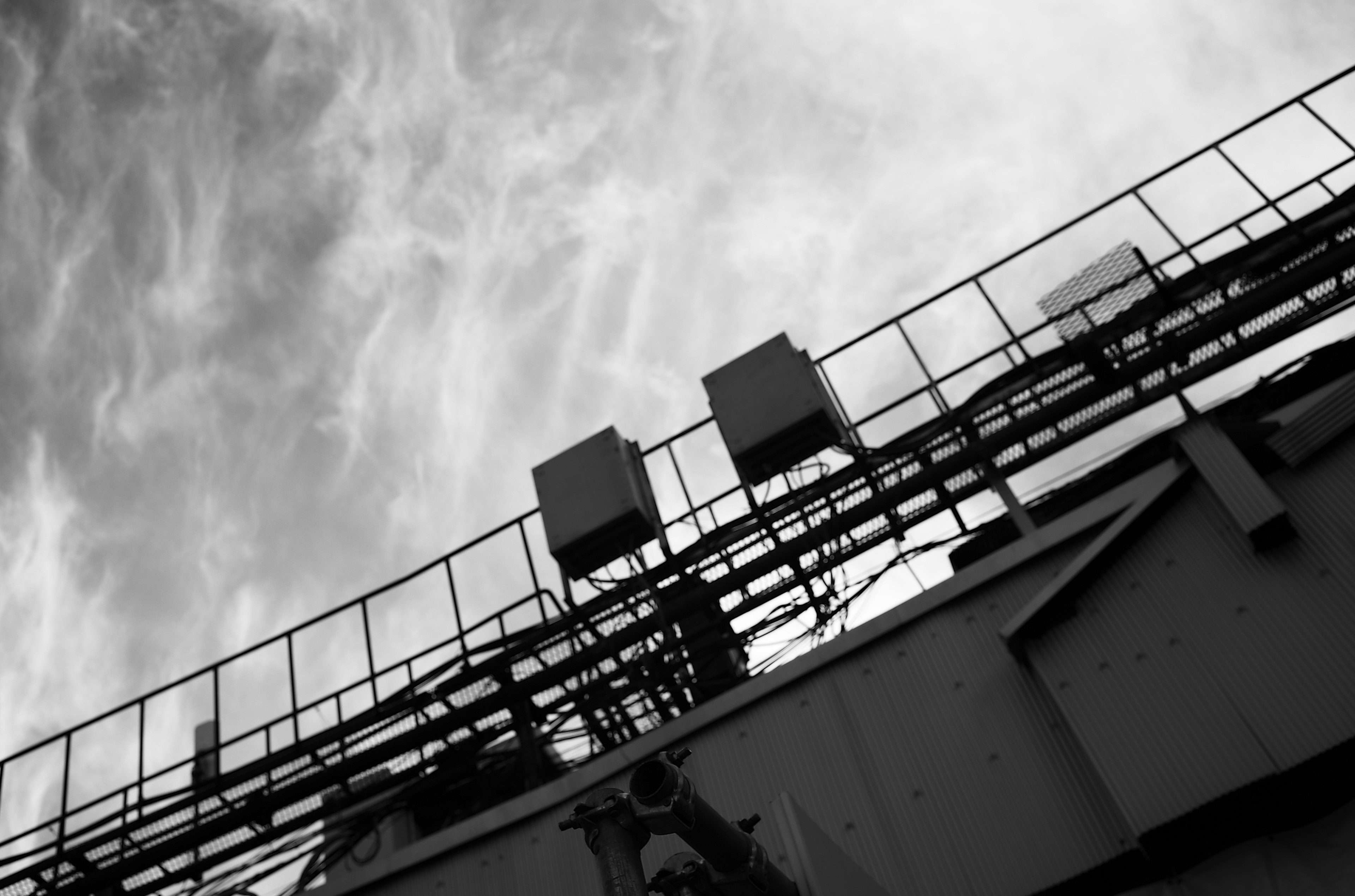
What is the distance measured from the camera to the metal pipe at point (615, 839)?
520 centimetres

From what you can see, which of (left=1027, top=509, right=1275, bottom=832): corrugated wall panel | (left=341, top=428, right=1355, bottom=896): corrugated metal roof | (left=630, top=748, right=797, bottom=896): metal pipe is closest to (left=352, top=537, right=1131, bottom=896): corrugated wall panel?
(left=341, top=428, right=1355, bottom=896): corrugated metal roof

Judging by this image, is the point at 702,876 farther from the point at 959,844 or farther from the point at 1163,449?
the point at 1163,449

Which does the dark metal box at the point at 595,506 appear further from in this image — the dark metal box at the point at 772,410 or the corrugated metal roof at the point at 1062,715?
the corrugated metal roof at the point at 1062,715

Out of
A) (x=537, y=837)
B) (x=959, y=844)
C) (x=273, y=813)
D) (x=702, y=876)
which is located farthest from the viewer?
(x=273, y=813)

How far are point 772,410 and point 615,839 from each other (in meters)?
6.95

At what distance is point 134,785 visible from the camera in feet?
42.1

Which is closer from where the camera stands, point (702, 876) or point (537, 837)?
point (702, 876)

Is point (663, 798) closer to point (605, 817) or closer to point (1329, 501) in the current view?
point (605, 817)

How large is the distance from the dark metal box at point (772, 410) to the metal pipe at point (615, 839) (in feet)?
21.3

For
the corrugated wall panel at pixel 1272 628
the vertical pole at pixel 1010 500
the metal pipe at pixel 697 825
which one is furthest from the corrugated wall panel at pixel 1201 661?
the metal pipe at pixel 697 825

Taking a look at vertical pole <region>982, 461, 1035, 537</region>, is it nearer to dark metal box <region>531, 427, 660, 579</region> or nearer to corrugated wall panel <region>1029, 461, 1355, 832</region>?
corrugated wall panel <region>1029, 461, 1355, 832</region>

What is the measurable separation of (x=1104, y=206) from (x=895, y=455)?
4.62 meters

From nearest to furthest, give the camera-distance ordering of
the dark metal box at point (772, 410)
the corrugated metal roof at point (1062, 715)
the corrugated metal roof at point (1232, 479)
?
the corrugated metal roof at point (1062, 715) < the corrugated metal roof at point (1232, 479) < the dark metal box at point (772, 410)

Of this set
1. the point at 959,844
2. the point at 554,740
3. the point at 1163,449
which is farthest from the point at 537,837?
the point at 1163,449
